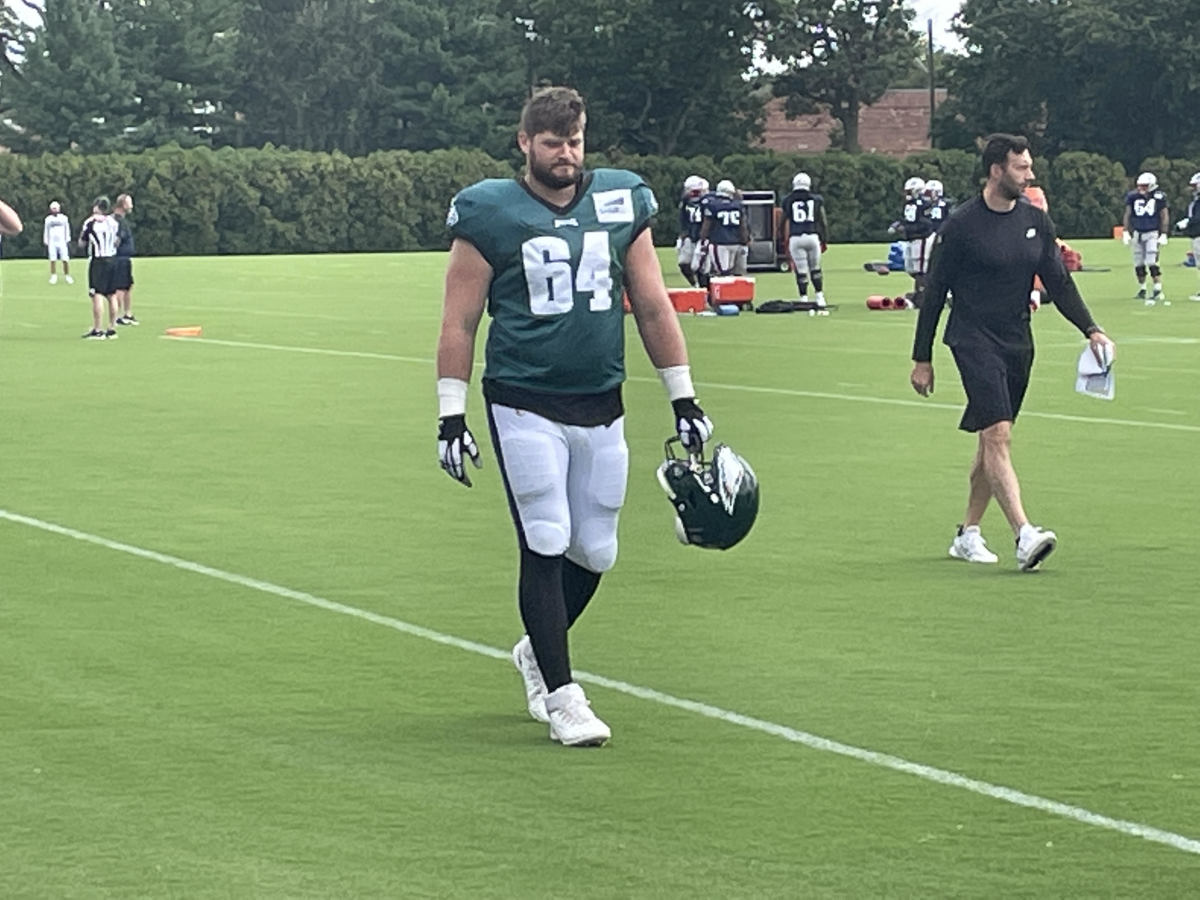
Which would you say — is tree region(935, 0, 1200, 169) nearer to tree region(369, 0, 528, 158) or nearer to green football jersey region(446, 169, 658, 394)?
tree region(369, 0, 528, 158)

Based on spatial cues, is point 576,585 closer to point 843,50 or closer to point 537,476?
point 537,476

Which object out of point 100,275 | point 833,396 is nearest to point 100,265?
point 100,275

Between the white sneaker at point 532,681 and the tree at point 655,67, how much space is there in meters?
88.3

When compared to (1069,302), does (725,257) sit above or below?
below

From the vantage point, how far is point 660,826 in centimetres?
668

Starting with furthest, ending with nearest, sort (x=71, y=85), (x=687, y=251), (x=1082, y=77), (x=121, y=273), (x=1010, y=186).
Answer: (x=1082, y=77)
(x=71, y=85)
(x=687, y=251)
(x=121, y=273)
(x=1010, y=186)

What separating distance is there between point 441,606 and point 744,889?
472cm

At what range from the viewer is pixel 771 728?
8.00 m

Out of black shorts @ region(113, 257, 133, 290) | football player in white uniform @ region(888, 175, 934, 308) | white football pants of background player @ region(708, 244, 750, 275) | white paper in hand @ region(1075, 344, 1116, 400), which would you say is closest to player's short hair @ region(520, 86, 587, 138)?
white paper in hand @ region(1075, 344, 1116, 400)

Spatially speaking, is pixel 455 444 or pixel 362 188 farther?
pixel 362 188

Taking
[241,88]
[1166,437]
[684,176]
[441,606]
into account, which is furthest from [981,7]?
[441,606]

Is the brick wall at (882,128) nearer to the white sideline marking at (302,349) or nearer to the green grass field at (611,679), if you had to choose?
the white sideline marking at (302,349)

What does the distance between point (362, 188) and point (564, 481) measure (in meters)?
73.7

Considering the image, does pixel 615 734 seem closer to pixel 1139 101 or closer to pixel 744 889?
pixel 744 889
